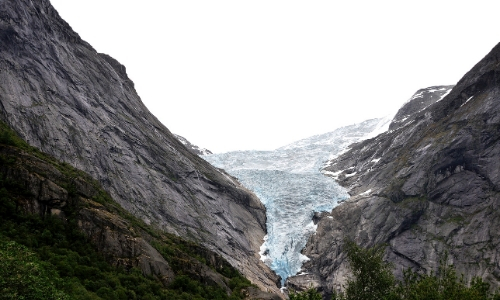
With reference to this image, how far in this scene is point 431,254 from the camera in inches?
2151

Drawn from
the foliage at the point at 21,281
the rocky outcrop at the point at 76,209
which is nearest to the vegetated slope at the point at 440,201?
the rocky outcrop at the point at 76,209

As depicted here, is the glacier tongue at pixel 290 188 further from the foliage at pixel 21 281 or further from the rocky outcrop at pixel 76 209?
the foliage at pixel 21 281

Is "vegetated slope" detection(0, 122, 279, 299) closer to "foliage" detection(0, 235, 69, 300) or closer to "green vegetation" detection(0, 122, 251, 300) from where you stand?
"green vegetation" detection(0, 122, 251, 300)

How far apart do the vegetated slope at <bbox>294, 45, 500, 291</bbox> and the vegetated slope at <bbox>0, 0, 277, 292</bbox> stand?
49.2 ft

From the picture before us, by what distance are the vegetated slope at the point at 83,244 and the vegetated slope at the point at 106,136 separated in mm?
17772

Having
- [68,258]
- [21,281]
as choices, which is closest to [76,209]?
[68,258]

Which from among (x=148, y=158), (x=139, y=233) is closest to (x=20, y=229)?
(x=139, y=233)

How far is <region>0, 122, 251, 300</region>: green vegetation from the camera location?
774 inches

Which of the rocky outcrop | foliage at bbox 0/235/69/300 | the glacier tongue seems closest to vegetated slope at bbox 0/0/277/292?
the glacier tongue

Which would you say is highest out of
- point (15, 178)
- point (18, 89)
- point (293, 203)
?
point (18, 89)

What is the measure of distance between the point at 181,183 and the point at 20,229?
40.0 meters

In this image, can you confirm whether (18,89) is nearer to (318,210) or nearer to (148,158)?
(148,158)

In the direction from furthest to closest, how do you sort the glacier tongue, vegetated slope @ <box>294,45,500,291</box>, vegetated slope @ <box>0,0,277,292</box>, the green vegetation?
the glacier tongue, vegetated slope @ <box>294,45,500,291</box>, vegetated slope @ <box>0,0,277,292</box>, the green vegetation

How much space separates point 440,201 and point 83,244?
176ft
